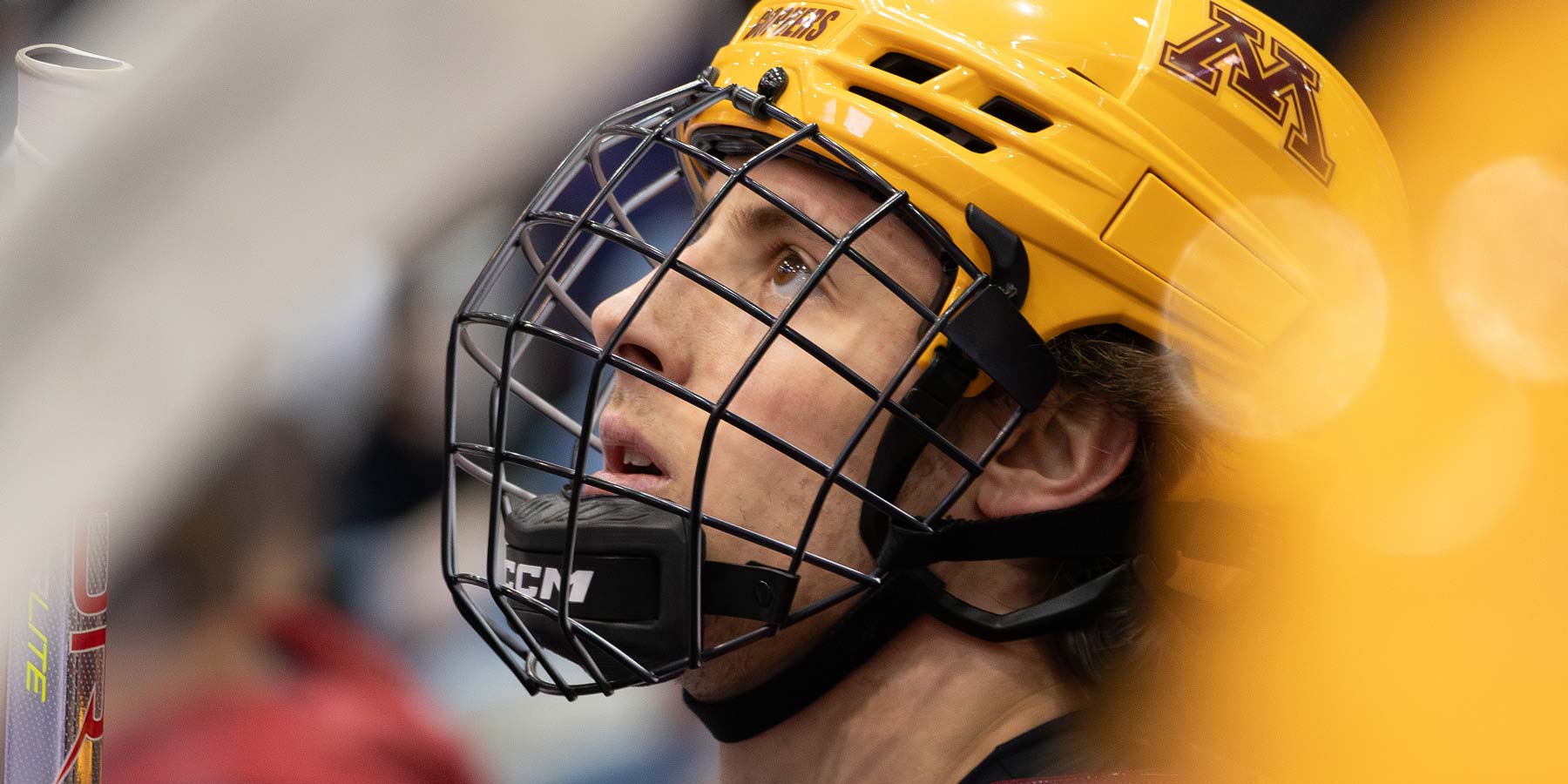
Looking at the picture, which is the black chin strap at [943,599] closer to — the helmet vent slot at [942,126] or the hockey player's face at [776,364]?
the hockey player's face at [776,364]

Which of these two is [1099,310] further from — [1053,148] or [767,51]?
[767,51]

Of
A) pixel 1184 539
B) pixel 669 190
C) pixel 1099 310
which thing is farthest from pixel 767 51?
pixel 669 190

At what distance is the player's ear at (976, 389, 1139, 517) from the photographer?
1.02 meters

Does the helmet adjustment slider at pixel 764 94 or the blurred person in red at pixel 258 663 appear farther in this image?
the blurred person in red at pixel 258 663

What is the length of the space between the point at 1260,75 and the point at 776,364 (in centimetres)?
46

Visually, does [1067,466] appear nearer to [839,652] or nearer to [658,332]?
[839,652]

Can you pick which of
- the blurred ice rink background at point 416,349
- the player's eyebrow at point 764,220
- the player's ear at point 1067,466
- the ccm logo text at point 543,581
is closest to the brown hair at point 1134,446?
the player's ear at point 1067,466

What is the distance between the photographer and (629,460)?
1075 mm

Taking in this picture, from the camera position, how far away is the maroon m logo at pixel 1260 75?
1002mm

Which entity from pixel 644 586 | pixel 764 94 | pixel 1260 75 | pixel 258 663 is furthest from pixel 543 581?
pixel 258 663

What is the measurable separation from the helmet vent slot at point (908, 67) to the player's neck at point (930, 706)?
45 cm

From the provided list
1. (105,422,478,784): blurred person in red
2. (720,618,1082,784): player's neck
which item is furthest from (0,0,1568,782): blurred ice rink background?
(720,618,1082,784): player's neck

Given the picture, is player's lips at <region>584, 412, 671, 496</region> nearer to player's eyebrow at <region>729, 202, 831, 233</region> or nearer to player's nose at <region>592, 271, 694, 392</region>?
player's nose at <region>592, 271, 694, 392</region>

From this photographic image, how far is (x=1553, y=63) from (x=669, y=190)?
3.33ft
